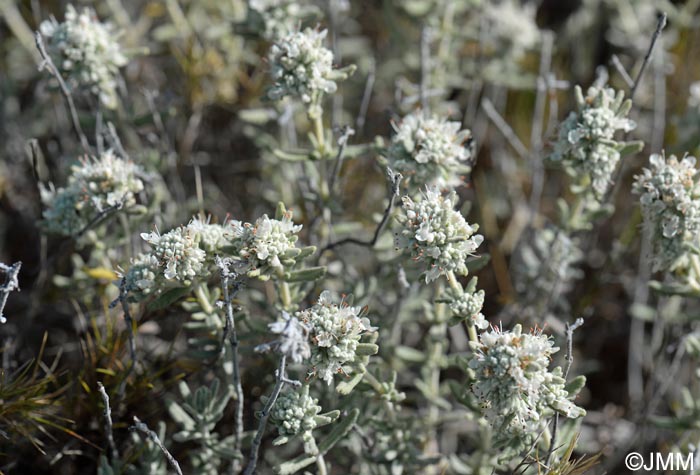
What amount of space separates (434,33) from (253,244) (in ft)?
7.42

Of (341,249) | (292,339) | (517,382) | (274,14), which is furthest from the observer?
(341,249)

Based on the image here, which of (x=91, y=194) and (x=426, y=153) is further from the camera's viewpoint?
(x=91, y=194)

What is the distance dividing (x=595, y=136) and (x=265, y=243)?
1495 millimetres

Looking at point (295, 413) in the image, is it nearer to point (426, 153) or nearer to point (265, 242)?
point (265, 242)

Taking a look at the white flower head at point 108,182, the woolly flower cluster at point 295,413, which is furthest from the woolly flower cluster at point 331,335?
the white flower head at point 108,182

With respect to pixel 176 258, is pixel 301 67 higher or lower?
higher

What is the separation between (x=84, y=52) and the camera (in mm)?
3490

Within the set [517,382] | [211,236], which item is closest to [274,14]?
[211,236]

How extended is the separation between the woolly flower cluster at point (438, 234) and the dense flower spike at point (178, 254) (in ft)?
2.67

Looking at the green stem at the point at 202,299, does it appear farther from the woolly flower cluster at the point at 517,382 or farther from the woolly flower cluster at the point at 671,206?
the woolly flower cluster at the point at 671,206

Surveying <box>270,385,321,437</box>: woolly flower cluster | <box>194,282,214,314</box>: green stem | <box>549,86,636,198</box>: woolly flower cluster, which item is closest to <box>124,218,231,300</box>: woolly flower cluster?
<box>194,282,214,314</box>: green stem

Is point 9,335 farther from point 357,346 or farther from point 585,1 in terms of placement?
point 585,1

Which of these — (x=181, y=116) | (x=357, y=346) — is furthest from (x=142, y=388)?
(x=181, y=116)

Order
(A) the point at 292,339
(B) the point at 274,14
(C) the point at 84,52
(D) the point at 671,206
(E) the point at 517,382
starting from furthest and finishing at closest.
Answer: (B) the point at 274,14 < (C) the point at 84,52 < (D) the point at 671,206 < (E) the point at 517,382 < (A) the point at 292,339
